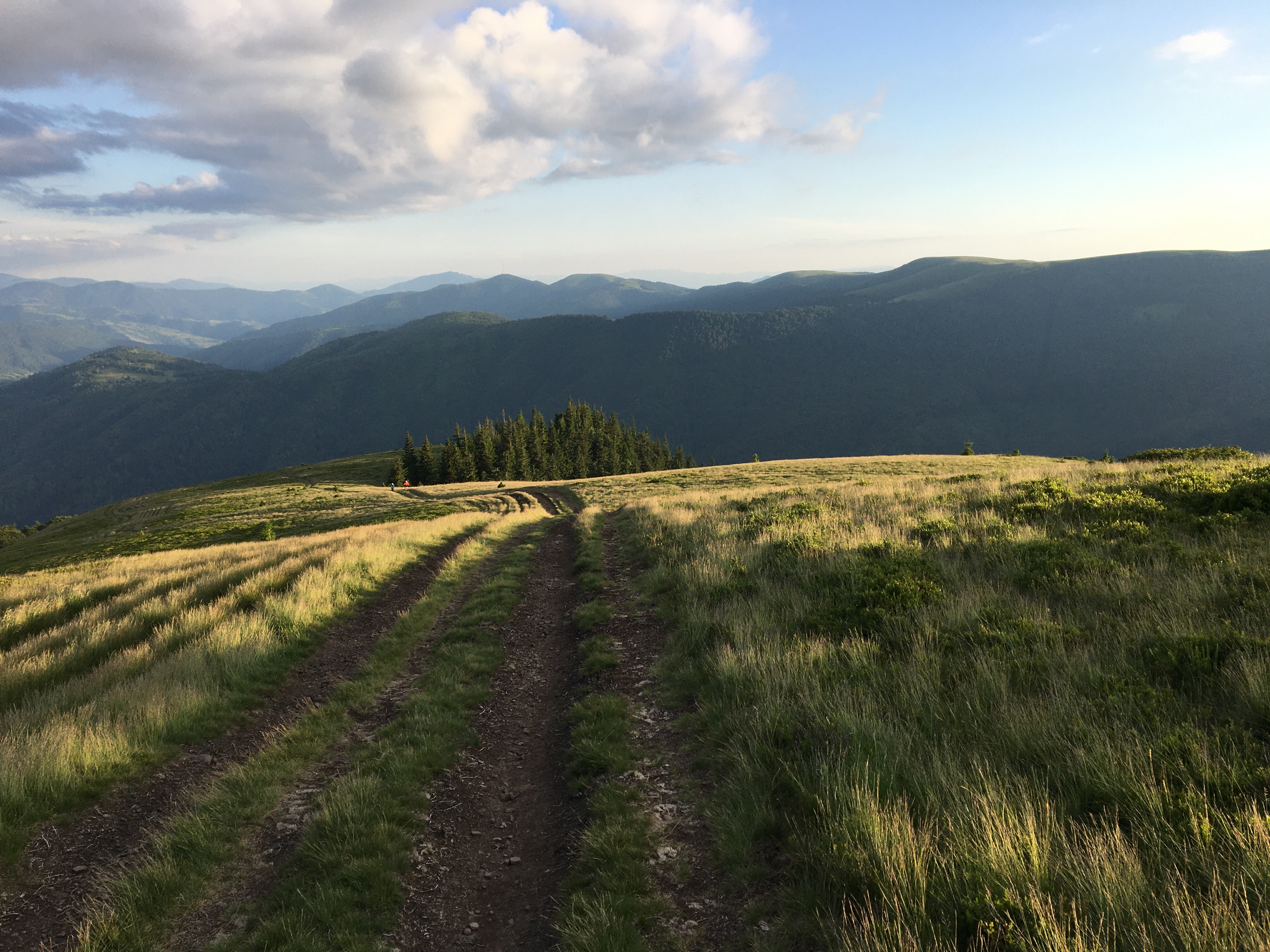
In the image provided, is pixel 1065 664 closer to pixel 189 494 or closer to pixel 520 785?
pixel 520 785

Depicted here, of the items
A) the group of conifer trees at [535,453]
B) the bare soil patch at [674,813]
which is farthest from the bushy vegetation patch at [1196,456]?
the group of conifer trees at [535,453]

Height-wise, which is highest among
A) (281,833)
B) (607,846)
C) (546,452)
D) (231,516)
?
(607,846)

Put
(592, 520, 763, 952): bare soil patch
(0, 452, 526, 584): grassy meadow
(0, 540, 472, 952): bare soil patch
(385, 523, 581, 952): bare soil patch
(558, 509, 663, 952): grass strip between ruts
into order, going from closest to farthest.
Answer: (558, 509, 663, 952): grass strip between ruts, (592, 520, 763, 952): bare soil patch, (385, 523, 581, 952): bare soil patch, (0, 540, 472, 952): bare soil patch, (0, 452, 526, 584): grassy meadow

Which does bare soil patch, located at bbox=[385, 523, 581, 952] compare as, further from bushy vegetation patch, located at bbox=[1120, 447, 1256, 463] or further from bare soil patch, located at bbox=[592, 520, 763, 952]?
bushy vegetation patch, located at bbox=[1120, 447, 1256, 463]

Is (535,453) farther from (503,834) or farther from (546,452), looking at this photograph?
(503,834)

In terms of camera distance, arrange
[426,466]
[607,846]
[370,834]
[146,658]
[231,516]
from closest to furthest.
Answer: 1. [607,846]
2. [370,834]
3. [146,658]
4. [231,516]
5. [426,466]

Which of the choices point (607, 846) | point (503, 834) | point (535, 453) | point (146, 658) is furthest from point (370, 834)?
point (535, 453)

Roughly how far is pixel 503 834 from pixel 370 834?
128 cm

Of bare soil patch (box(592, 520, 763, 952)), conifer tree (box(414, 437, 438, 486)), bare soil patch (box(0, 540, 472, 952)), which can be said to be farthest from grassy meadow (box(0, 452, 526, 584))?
Result: bare soil patch (box(592, 520, 763, 952))

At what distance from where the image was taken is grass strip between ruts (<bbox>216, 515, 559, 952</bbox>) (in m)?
4.56

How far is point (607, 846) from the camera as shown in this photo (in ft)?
17.0

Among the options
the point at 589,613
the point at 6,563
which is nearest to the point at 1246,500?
the point at 589,613

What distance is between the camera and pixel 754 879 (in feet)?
15.3

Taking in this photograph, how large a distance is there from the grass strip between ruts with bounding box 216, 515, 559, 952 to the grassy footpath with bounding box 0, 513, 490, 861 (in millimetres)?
2704
